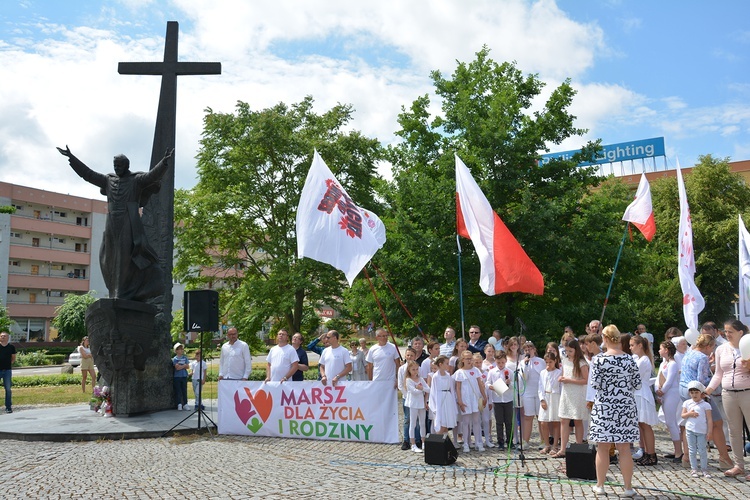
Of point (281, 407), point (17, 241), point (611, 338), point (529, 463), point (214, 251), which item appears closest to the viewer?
point (611, 338)

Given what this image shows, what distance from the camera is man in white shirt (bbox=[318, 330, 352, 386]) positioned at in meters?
11.3

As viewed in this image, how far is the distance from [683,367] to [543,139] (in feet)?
→ 44.2

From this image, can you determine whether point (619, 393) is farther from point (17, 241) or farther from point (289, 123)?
point (17, 241)

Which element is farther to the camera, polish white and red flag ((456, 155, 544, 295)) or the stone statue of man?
the stone statue of man

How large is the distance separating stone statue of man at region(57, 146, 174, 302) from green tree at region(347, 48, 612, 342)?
7763mm

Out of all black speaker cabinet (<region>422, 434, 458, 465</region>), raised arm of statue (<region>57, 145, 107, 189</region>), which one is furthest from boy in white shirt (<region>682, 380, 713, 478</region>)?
raised arm of statue (<region>57, 145, 107, 189</region>)

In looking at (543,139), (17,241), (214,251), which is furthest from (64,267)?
(543,139)

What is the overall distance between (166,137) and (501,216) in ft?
30.7

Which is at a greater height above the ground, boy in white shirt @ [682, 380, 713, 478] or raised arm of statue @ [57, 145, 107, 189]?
raised arm of statue @ [57, 145, 107, 189]

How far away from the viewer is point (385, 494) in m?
7.03

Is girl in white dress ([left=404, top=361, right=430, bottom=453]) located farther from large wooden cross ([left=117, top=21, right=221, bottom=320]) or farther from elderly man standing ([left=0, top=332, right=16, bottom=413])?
elderly man standing ([left=0, top=332, right=16, bottom=413])

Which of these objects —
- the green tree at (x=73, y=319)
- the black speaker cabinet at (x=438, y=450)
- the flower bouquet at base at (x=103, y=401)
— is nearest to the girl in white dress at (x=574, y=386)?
A: the black speaker cabinet at (x=438, y=450)

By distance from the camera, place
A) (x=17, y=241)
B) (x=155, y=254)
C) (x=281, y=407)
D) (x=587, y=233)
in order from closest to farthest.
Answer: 1. (x=281, y=407)
2. (x=155, y=254)
3. (x=587, y=233)
4. (x=17, y=241)

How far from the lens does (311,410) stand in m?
10.9
